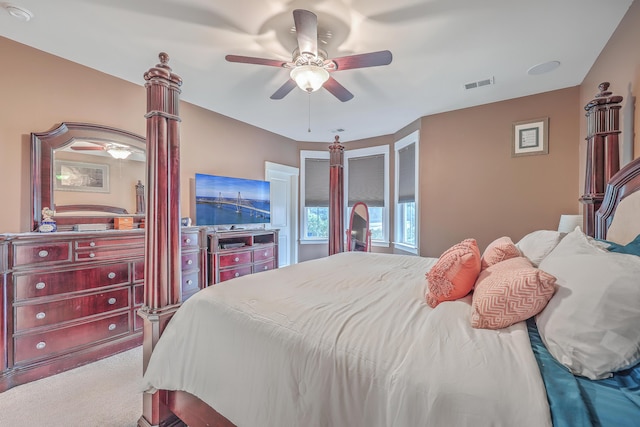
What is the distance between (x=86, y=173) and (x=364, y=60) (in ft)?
9.39

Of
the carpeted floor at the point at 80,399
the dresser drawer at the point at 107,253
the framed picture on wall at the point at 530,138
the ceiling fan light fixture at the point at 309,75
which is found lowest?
the carpeted floor at the point at 80,399

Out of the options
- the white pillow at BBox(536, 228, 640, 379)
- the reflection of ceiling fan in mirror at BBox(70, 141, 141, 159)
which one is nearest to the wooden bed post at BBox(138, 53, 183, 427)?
the white pillow at BBox(536, 228, 640, 379)

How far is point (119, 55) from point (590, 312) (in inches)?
142

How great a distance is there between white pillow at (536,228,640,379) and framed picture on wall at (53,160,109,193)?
11.9 ft

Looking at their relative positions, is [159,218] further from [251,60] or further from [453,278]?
[453,278]

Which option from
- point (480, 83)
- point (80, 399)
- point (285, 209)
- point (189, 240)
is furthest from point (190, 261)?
point (480, 83)

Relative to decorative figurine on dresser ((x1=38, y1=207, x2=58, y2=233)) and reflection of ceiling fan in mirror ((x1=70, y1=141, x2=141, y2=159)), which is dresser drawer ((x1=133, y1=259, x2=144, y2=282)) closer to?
decorative figurine on dresser ((x1=38, y1=207, x2=58, y2=233))

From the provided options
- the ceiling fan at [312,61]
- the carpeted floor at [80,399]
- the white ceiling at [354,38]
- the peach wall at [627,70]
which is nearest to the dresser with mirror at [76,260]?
the carpeted floor at [80,399]

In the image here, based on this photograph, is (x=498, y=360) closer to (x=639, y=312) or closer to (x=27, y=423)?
(x=639, y=312)

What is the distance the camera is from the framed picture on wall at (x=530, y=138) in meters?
3.30

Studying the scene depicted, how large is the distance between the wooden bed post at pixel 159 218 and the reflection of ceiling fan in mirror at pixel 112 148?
184 cm

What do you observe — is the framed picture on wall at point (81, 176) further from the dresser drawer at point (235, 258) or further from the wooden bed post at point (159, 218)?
the wooden bed post at point (159, 218)

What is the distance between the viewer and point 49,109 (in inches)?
99.0

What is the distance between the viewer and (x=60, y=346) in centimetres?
224
